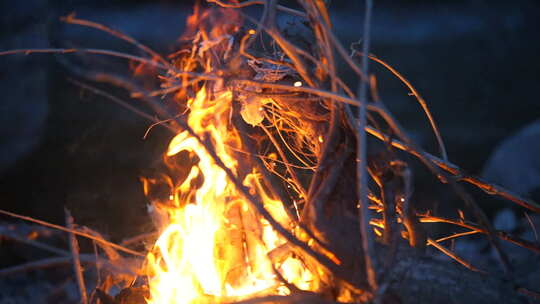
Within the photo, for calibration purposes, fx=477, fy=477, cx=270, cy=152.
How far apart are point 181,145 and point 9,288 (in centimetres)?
187

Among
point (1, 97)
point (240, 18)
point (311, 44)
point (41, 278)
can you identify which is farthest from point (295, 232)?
point (1, 97)

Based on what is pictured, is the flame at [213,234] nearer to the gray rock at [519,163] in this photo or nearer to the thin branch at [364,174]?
the thin branch at [364,174]

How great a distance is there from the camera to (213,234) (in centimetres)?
146

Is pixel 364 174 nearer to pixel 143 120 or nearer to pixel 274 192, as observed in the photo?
pixel 274 192

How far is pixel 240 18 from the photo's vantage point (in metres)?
1.36

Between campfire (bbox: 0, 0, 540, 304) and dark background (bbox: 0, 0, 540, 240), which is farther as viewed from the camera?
dark background (bbox: 0, 0, 540, 240)

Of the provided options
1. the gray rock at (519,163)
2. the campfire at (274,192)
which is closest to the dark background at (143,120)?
the gray rock at (519,163)

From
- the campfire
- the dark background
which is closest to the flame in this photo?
the campfire

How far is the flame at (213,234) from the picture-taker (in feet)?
4.56

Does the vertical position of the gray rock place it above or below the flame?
below

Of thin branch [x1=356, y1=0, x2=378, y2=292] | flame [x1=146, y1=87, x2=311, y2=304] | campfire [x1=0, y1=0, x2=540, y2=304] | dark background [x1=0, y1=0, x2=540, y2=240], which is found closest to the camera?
thin branch [x1=356, y1=0, x2=378, y2=292]

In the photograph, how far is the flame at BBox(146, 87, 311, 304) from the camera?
1391mm

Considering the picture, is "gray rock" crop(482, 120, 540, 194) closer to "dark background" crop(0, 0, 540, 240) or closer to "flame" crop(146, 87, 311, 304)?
"dark background" crop(0, 0, 540, 240)

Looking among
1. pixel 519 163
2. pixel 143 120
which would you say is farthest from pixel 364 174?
pixel 519 163
